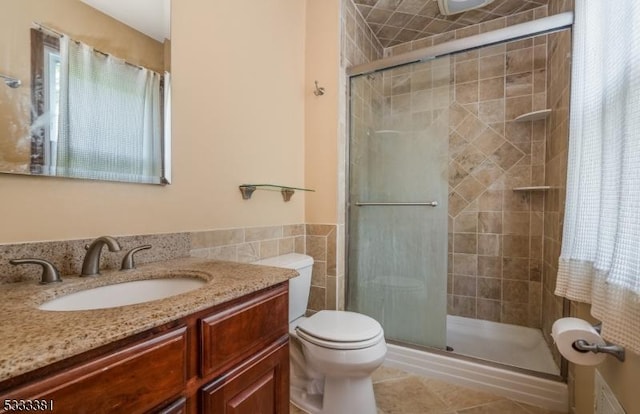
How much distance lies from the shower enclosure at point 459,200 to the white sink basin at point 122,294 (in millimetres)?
1316

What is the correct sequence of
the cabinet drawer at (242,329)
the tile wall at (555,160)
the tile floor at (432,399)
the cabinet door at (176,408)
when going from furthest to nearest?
the tile wall at (555,160)
the tile floor at (432,399)
the cabinet drawer at (242,329)
the cabinet door at (176,408)

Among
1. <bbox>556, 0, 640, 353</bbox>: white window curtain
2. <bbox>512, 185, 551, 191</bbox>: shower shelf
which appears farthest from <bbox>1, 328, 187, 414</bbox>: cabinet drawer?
<bbox>512, 185, 551, 191</bbox>: shower shelf

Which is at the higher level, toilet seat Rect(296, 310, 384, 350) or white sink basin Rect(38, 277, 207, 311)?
white sink basin Rect(38, 277, 207, 311)

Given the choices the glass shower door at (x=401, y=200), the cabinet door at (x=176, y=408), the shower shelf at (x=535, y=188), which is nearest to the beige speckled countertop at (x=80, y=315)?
the cabinet door at (x=176, y=408)

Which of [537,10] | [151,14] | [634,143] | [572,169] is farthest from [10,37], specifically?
[537,10]

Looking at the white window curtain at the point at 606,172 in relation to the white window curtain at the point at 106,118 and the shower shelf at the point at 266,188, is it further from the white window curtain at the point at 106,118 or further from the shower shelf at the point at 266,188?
the white window curtain at the point at 106,118

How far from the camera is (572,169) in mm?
1229

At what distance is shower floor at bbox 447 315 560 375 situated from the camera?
1853 millimetres

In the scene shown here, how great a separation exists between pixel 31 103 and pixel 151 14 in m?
0.57

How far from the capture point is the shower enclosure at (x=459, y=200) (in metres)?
1.91

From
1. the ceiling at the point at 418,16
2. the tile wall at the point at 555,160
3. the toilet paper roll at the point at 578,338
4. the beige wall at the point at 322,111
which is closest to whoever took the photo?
the toilet paper roll at the point at 578,338

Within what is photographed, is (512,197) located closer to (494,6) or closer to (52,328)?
(494,6)

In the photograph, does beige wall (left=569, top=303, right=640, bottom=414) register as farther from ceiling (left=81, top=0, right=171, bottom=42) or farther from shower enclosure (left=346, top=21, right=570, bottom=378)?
ceiling (left=81, top=0, right=171, bottom=42)

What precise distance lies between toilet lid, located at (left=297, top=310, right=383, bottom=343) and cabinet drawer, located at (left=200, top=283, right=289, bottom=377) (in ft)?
1.35
